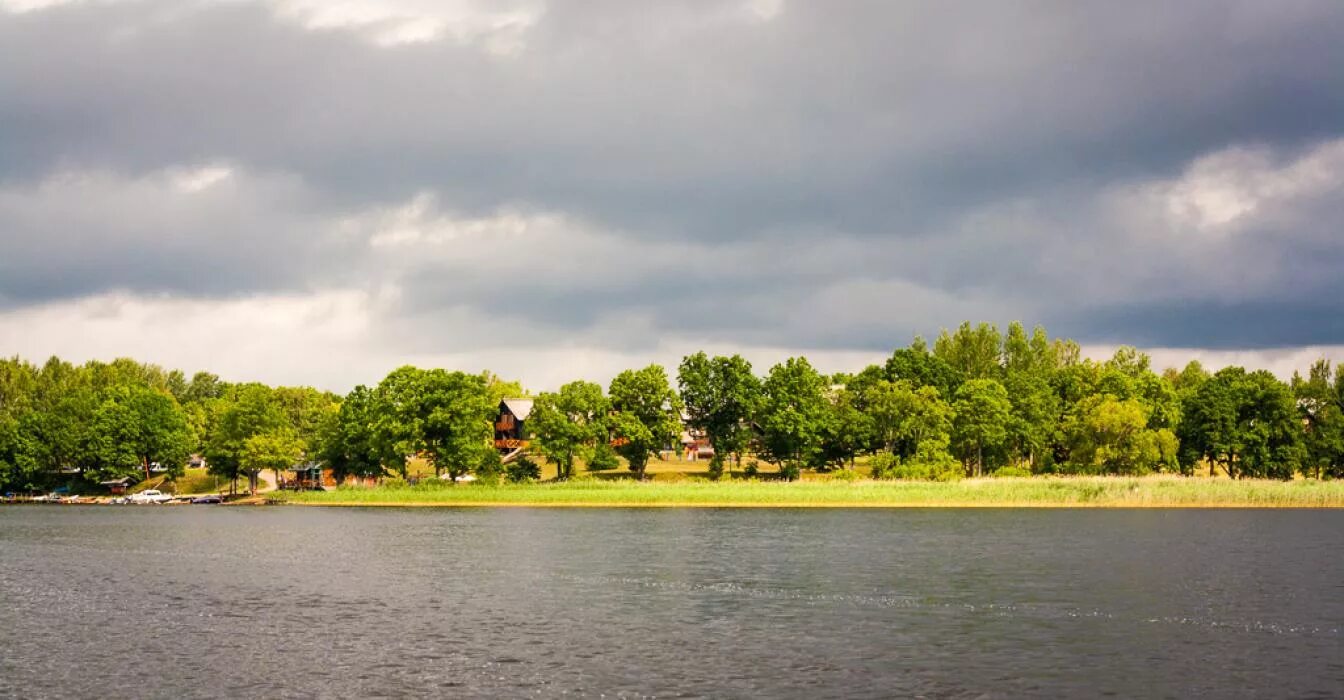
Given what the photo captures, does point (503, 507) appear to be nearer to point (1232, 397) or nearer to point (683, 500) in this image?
point (683, 500)

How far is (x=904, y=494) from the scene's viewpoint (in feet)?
386

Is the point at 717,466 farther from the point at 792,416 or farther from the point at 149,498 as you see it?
the point at 149,498

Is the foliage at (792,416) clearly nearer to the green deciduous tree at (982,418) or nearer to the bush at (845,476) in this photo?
the bush at (845,476)

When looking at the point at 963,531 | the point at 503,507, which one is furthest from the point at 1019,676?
→ the point at 503,507

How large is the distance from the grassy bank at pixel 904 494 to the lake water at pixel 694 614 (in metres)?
25.0

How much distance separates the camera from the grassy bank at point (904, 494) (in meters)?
109

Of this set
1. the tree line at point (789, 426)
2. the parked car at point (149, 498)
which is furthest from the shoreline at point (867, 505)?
the parked car at point (149, 498)

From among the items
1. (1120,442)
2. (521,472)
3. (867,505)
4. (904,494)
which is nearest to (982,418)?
(1120,442)

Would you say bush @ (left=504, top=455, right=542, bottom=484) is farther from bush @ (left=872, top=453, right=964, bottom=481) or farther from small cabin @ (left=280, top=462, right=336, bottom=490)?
bush @ (left=872, top=453, right=964, bottom=481)

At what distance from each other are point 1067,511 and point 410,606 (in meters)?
77.6

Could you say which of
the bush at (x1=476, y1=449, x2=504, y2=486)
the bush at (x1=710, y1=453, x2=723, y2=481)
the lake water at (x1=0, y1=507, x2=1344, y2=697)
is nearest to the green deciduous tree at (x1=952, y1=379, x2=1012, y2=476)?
the bush at (x1=710, y1=453, x2=723, y2=481)

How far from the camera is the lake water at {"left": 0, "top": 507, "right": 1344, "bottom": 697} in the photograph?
107ft

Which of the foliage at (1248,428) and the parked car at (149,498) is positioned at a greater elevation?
the foliage at (1248,428)

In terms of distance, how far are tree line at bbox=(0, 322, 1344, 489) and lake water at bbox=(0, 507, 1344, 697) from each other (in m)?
62.7
